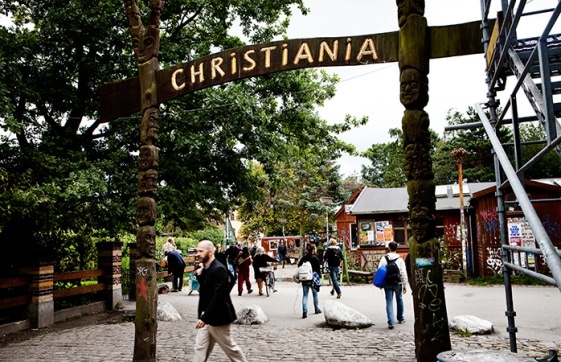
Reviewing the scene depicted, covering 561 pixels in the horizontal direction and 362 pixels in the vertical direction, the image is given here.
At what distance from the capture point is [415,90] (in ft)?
17.4

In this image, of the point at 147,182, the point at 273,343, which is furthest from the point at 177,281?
the point at 147,182

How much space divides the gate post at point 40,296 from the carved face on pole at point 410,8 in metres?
10.2

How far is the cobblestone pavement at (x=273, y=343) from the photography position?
281 inches

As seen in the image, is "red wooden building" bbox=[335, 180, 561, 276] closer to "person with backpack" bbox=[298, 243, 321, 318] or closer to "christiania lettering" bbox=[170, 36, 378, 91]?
"person with backpack" bbox=[298, 243, 321, 318]

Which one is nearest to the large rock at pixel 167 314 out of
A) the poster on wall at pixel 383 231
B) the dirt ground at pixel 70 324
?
the dirt ground at pixel 70 324

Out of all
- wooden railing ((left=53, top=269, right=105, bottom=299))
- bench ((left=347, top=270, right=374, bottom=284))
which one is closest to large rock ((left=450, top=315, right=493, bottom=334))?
wooden railing ((left=53, top=269, right=105, bottom=299))

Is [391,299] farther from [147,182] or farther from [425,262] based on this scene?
[147,182]

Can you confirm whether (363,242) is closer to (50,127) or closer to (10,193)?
(50,127)

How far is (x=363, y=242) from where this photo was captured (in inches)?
995

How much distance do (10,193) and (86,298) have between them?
6.55 metres

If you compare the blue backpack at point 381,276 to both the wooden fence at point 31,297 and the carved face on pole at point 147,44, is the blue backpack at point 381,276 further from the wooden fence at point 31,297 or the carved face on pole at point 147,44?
the wooden fence at point 31,297

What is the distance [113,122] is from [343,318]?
7.74m

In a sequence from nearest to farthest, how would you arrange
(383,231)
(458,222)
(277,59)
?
(277,59), (458,222), (383,231)

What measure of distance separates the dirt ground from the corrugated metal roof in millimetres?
15255
